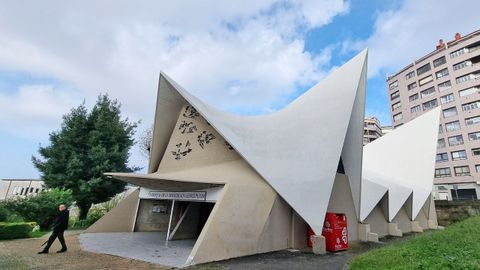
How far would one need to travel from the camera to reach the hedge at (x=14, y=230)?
12.4 m

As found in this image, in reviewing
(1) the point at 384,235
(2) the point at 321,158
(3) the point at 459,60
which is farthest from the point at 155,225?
(3) the point at 459,60

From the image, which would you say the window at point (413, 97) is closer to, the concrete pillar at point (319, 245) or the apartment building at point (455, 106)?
the apartment building at point (455, 106)

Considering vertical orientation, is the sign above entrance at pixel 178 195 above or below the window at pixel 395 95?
below

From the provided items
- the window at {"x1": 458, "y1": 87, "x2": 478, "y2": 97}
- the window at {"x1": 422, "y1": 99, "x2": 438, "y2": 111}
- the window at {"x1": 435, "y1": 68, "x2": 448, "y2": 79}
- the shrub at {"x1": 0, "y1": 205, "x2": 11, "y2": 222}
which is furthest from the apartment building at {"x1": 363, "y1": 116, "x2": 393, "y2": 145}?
the shrub at {"x1": 0, "y1": 205, "x2": 11, "y2": 222}

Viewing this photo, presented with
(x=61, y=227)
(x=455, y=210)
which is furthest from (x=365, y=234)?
(x=455, y=210)

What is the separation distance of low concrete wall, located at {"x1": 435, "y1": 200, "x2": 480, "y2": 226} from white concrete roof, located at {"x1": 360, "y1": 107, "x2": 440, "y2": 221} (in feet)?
34.2

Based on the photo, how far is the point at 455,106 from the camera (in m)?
42.8

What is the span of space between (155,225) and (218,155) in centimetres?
687

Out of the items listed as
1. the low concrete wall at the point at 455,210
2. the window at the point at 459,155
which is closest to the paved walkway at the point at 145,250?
the low concrete wall at the point at 455,210

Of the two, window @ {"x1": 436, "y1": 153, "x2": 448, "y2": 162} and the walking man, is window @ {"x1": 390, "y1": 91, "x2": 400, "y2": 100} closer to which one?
window @ {"x1": 436, "y1": 153, "x2": 448, "y2": 162}

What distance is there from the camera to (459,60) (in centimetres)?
4341

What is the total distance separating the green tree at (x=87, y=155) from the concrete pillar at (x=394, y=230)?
19.8 meters

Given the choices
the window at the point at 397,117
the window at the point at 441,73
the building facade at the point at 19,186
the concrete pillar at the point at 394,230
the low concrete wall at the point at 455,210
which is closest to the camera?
the concrete pillar at the point at 394,230

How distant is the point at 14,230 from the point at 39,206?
3262 millimetres
